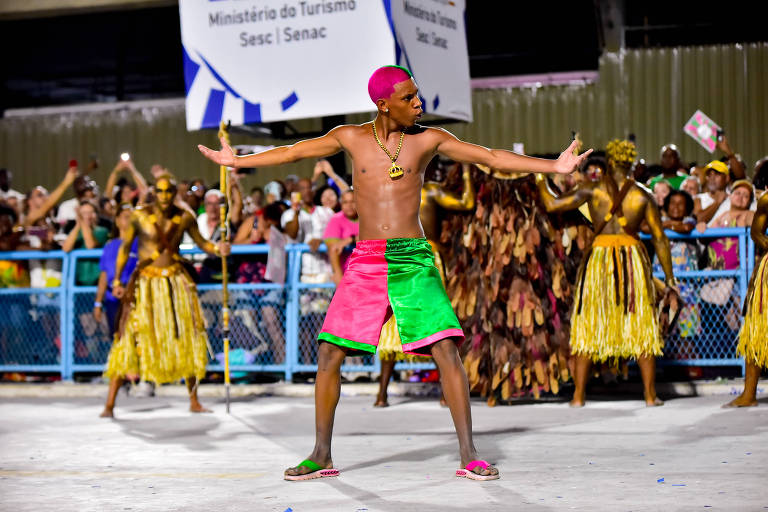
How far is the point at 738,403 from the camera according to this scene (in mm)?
9156

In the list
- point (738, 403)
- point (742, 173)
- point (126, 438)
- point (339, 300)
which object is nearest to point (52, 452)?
point (126, 438)

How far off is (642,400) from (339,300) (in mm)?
4640

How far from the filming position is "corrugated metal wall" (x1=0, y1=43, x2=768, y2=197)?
17.2 m

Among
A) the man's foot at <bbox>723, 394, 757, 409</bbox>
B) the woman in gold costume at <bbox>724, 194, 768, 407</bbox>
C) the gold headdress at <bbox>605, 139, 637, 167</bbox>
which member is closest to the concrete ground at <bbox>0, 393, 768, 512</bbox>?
the man's foot at <bbox>723, 394, 757, 409</bbox>

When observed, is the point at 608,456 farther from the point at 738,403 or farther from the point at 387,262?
the point at 738,403

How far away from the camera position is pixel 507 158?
6.16 metres

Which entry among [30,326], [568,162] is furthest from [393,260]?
[30,326]

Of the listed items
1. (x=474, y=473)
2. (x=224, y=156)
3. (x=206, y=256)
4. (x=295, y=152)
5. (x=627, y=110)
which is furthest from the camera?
(x=627, y=110)

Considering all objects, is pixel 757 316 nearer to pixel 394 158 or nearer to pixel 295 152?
pixel 394 158

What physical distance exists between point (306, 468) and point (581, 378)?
4183mm

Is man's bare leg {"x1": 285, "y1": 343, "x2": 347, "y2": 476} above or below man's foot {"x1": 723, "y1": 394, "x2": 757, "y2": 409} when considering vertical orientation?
above

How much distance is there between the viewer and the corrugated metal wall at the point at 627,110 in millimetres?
17156

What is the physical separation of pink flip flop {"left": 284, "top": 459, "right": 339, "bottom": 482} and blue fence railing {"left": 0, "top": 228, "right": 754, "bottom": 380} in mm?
4450

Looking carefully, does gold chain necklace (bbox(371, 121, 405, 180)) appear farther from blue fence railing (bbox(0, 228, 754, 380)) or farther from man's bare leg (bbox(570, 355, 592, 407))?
blue fence railing (bbox(0, 228, 754, 380))
